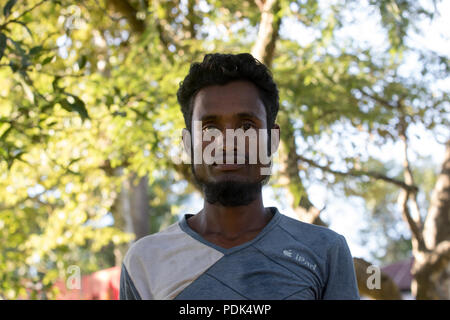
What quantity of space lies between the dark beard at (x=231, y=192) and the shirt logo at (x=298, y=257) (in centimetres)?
18

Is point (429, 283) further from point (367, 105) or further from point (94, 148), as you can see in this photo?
point (94, 148)

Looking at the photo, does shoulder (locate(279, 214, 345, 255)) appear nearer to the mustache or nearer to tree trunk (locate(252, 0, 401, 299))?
the mustache

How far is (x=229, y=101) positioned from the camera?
1.45 metres

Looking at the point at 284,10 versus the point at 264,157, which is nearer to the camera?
the point at 264,157

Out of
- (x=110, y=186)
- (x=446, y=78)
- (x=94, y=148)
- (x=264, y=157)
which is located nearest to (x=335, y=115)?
(x=446, y=78)

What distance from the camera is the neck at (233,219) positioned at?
1.46m

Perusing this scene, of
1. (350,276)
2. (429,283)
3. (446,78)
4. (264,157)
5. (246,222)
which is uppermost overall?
(446,78)

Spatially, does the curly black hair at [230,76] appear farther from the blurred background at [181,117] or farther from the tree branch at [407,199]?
the tree branch at [407,199]

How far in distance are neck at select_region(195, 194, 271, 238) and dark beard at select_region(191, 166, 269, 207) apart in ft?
0.09

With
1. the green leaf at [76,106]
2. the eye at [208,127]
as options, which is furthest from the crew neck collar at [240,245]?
the green leaf at [76,106]

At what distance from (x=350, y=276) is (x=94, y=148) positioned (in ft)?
17.0

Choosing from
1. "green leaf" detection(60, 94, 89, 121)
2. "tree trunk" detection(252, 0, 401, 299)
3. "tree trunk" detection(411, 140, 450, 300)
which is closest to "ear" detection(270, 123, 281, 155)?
"green leaf" detection(60, 94, 89, 121)

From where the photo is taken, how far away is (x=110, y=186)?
24.3 feet

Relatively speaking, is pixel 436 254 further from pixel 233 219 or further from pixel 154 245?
pixel 154 245
